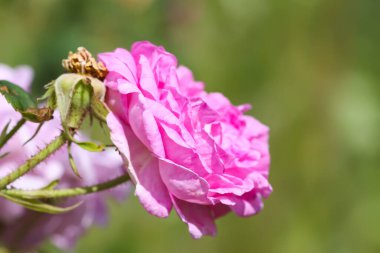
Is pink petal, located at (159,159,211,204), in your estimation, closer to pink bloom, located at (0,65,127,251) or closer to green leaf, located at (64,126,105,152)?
green leaf, located at (64,126,105,152)

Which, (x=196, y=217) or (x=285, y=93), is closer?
(x=196, y=217)

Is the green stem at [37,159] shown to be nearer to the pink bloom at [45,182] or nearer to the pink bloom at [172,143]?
the pink bloom at [172,143]

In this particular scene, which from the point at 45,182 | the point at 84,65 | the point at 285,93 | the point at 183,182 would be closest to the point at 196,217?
the point at 183,182

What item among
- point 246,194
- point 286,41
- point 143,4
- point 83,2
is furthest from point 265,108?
point 246,194

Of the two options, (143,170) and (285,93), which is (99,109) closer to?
(143,170)

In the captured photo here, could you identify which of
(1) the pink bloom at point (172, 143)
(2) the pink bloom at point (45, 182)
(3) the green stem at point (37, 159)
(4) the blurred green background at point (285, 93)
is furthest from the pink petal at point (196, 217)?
(4) the blurred green background at point (285, 93)
